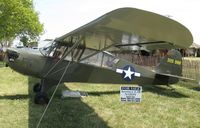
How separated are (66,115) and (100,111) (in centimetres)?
108

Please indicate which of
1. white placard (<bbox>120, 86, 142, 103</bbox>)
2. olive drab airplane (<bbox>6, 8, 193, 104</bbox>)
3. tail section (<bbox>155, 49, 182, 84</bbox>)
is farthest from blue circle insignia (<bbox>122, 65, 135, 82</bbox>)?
white placard (<bbox>120, 86, 142, 103</bbox>)

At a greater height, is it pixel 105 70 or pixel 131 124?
pixel 105 70

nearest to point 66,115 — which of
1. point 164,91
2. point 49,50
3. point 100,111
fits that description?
Answer: point 100,111

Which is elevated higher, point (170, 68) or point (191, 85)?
point (170, 68)

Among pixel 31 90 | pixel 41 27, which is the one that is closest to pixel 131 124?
pixel 31 90

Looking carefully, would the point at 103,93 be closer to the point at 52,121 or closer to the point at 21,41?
the point at 52,121

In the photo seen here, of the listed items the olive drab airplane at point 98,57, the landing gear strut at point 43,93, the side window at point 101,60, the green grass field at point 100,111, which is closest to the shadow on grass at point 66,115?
the green grass field at point 100,111

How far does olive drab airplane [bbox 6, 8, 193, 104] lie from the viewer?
5.44m

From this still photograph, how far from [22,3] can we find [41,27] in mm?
5901

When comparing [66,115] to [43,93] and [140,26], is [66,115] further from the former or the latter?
[140,26]

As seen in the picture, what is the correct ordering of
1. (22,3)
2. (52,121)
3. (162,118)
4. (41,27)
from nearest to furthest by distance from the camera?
1. (52,121)
2. (162,118)
3. (22,3)
4. (41,27)

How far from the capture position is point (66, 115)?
7.88m

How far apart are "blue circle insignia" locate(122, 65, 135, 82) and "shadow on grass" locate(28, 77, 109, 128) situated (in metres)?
1.88

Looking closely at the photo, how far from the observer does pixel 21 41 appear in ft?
144
